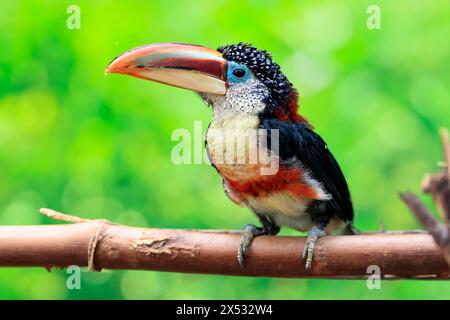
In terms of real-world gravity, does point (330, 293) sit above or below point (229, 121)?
below

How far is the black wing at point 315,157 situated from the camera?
166cm

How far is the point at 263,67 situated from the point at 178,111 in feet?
1.99

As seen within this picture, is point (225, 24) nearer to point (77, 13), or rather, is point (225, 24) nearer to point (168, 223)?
point (77, 13)

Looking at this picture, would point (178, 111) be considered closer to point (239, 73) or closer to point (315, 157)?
point (239, 73)

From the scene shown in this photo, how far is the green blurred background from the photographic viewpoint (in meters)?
2.31

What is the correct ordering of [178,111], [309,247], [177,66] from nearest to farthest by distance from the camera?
[309,247] < [177,66] < [178,111]

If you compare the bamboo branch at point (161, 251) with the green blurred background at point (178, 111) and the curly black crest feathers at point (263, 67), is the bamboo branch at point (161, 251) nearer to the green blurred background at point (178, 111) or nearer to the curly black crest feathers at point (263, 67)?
the curly black crest feathers at point (263, 67)

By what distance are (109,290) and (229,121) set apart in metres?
1.01

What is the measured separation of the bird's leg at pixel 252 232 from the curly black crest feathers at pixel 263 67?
340 mm

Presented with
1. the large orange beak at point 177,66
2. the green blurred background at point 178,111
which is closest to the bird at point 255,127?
the large orange beak at point 177,66

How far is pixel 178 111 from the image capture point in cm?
226

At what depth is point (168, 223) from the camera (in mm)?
2328

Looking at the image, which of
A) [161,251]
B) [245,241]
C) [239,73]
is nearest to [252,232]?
[245,241]
